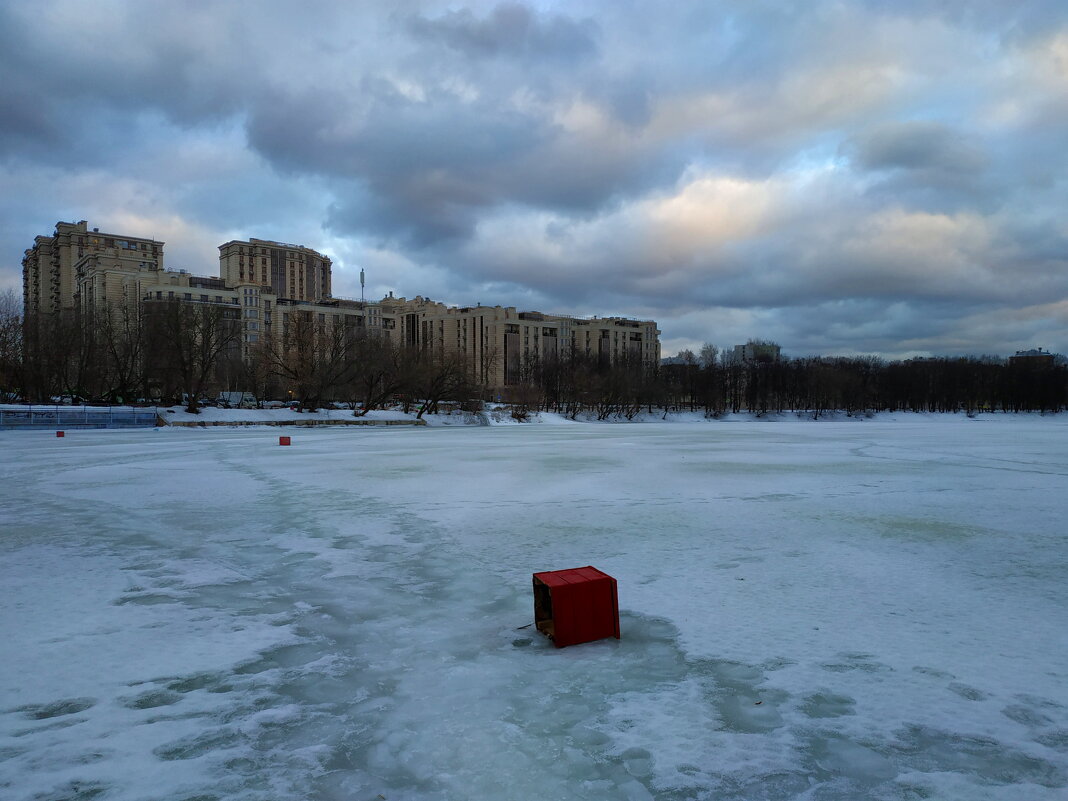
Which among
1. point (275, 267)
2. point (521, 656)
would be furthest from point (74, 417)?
point (275, 267)

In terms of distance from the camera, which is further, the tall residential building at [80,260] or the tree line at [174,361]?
the tall residential building at [80,260]

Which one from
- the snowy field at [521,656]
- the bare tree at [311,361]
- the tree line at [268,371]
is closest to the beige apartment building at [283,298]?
the tree line at [268,371]

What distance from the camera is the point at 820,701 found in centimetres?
366

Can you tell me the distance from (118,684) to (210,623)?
3.58 ft

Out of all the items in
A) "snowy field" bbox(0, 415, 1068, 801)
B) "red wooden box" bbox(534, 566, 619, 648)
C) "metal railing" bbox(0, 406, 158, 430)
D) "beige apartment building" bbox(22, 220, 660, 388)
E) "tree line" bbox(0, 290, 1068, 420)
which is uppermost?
"beige apartment building" bbox(22, 220, 660, 388)

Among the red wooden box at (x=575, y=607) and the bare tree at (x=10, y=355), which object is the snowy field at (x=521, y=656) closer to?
the red wooden box at (x=575, y=607)

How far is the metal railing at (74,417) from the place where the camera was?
117 feet

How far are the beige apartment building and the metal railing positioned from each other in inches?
2898

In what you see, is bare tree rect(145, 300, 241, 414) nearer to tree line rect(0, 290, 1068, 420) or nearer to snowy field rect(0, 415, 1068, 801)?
tree line rect(0, 290, 1068, 420)

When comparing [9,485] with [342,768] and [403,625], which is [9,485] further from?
[342,768]

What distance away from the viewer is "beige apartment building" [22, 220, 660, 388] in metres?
112

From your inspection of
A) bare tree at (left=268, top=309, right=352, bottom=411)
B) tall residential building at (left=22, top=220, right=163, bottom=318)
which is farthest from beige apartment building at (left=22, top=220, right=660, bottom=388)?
bare tree at (left=268, top=309, right=352, bottom=411)

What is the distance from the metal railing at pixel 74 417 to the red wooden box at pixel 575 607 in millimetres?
42064

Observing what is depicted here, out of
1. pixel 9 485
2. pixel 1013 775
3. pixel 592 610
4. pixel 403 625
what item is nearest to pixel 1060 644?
pixel 1013 775
